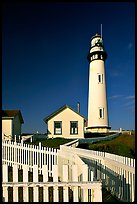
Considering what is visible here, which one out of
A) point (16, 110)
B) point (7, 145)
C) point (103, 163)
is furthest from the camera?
point (16, 110)

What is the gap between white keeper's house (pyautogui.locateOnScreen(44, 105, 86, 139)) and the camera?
26.4 meters

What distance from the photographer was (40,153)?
396 inches

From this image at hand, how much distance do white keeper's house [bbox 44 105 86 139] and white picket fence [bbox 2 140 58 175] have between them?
14309 millimetres

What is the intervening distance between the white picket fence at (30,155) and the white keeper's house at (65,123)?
1431 cm

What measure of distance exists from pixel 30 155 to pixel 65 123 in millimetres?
15768

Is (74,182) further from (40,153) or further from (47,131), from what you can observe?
(47,131)

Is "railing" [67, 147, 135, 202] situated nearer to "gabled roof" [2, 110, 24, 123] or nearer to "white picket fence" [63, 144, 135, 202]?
"white picket fence" [63, 144, 135, 202]

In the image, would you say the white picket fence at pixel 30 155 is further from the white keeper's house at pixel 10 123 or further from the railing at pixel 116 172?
the white keeper's house at pixel 10 123

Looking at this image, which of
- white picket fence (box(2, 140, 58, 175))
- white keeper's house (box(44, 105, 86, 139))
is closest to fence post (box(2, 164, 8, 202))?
white picket fence (box(2, 140, 58, 175))

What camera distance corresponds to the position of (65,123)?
86.4 ft

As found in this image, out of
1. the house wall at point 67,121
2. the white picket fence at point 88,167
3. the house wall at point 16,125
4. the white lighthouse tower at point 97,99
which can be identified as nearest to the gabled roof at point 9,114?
the house wall at point 16,125

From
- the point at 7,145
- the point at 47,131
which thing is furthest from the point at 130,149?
the point at 47,131

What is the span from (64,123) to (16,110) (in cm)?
456

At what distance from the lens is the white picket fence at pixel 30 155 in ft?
31.6
